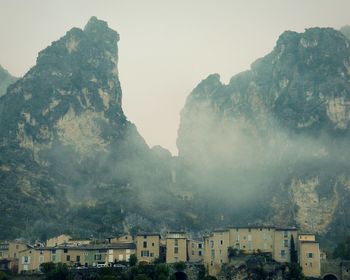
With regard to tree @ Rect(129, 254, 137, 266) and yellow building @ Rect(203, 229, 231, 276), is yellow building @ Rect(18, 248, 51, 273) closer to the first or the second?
tree @ Rect(129, 254, 137, 266)

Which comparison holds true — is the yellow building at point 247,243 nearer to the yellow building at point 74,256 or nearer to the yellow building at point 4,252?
the yellow building at point 74,256

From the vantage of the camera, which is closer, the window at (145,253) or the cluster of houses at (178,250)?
the cluster of houses at (178,250)

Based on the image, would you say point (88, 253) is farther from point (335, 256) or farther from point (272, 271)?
point (335, 256)

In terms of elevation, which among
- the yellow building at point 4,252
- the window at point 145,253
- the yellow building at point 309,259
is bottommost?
the yellow building at point 309,259

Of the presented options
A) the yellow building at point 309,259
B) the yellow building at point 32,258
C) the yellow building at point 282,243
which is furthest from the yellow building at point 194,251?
the yellow building at point 32,258

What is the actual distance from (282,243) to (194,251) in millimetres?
19392

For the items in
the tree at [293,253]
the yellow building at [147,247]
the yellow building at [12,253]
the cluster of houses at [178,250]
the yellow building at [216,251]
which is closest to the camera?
the tree at [293,253]

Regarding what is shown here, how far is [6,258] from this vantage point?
155875mm

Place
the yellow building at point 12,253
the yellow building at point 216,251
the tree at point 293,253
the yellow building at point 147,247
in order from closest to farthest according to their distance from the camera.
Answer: the tree at point 293,253 < the yellow building at point 216,251 < the yellow building at point 147,247 < the yellow building at point 12,253

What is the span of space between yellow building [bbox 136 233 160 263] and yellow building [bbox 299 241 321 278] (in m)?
29.5

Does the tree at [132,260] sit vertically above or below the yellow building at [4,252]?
below

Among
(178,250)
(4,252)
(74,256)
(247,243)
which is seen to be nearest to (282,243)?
(247,243)

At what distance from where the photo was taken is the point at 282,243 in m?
140

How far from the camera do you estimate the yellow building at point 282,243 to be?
13900 centimetres
